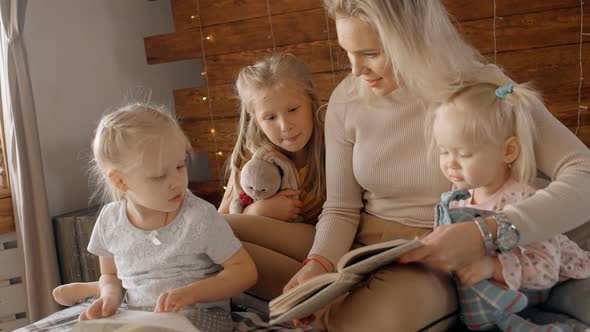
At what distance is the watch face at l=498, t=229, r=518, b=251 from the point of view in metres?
1.19

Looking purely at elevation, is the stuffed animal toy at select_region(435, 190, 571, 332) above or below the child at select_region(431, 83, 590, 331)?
below

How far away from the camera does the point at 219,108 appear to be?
11.2 ft

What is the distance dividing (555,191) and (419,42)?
421 millimetres

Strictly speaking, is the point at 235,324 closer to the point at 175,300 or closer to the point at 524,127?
the point at 175,300

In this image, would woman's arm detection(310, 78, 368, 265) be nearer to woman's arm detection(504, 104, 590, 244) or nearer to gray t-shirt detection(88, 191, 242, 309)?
gray t-shirt detection(88, 191, 242, 309)

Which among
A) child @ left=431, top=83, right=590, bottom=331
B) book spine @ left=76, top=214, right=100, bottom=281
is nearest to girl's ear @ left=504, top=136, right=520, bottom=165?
child @ left=431, top=83, right=590, bottom=331

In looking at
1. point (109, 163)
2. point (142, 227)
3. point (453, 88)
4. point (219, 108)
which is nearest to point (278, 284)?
point (142, 227)

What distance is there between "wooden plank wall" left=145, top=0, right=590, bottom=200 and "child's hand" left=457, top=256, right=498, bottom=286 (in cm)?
176

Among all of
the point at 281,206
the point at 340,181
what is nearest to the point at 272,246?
the point at 281,206

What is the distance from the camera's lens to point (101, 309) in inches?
57.3

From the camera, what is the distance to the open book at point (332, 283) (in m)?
1.12

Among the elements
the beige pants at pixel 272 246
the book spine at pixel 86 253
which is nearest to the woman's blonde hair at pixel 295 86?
the beige pants at pixel 272 246

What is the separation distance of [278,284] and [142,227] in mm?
376

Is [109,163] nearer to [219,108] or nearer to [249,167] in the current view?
[249,167]
